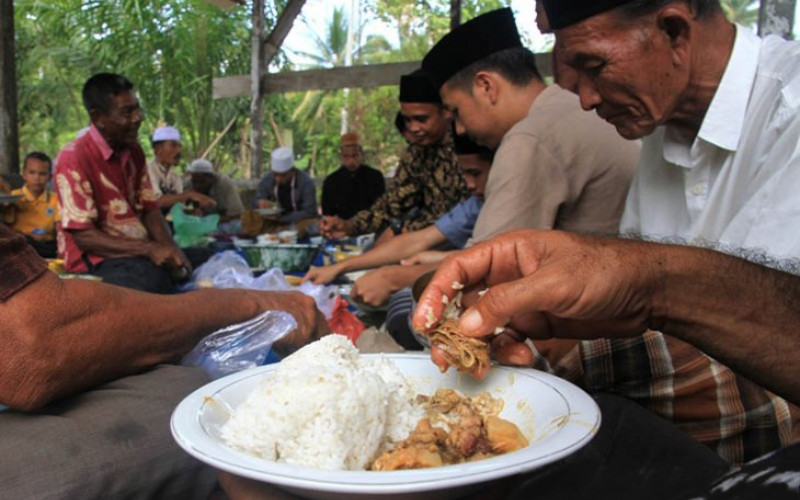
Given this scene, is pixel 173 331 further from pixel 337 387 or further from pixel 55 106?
pixel 55 106

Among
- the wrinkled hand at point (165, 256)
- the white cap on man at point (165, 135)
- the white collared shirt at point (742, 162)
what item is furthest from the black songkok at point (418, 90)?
the white cap on man at point (165, 135)

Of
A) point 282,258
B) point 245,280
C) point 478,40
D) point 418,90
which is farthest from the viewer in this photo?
point 418,90

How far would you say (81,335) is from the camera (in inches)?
51.9

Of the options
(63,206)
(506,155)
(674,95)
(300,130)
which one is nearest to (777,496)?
(674,95)

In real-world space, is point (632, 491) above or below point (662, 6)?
below

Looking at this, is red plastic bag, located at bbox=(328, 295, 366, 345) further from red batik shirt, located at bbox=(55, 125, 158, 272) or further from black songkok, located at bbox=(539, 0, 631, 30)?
red batik shirt, located at bbox=(55, 125, 158, 272)

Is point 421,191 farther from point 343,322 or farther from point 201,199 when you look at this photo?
point 201,199

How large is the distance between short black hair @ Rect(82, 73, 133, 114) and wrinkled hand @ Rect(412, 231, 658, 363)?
4049mm

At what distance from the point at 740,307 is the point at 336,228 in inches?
181

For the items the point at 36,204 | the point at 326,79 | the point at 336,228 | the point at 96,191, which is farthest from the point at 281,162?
the point at 96,191

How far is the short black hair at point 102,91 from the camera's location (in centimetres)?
450

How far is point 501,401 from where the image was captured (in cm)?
119

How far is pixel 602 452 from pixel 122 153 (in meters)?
4.46

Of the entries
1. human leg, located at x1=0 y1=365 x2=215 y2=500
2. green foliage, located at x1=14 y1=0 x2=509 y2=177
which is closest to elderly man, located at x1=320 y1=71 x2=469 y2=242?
human leg, located at x1=0 y1=365 x2=215 y2=500
